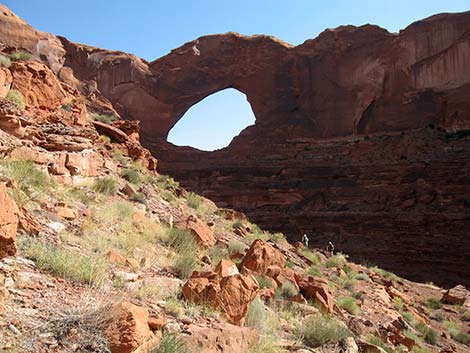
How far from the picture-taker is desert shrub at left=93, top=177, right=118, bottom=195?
780 cm

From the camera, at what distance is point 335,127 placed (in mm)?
37594

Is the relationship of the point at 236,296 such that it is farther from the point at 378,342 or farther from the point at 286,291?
the point at 378,342

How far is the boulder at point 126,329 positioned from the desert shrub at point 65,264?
80 cm

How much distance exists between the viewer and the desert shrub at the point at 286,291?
607cm

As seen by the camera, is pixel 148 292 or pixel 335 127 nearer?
pixel 148 292

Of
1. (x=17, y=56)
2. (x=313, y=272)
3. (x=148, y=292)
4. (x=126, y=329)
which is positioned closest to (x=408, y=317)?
(x=313, y=272)

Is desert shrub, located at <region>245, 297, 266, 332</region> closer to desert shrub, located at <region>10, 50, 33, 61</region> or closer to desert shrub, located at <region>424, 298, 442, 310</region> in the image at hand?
desert shrub, located at <region>10, 50, 33, 61</region>

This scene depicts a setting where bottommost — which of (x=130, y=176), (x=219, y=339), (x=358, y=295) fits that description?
(x=358, y=295)

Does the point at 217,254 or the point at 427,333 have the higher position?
the point at 217,254

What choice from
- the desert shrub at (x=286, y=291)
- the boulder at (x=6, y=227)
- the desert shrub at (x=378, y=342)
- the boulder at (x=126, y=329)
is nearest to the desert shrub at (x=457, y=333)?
the desert shrub at (x=378, y=342)

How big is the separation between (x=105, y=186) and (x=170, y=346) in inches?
219

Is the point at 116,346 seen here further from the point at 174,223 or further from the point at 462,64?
the point at 462,64

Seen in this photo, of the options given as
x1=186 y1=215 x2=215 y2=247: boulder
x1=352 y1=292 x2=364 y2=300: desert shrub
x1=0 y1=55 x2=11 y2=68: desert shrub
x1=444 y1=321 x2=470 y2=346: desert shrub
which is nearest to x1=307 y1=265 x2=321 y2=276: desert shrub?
x1=352 y1=292 x2=364 y2=300: desert shrub

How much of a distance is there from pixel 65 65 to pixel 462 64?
31.3m
